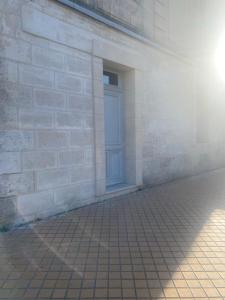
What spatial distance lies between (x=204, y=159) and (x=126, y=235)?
5.94m

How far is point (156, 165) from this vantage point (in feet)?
20.7

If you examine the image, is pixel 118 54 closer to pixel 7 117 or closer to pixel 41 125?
pixel 41 125

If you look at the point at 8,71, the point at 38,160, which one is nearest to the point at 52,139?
the point at 38,160

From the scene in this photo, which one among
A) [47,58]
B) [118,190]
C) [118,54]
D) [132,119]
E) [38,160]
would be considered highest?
[118,54]

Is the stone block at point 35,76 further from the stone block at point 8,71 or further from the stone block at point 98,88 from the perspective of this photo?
the stone block at point 98,88

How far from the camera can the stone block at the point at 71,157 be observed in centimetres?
421

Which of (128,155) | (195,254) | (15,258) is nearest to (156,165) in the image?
(128,155)

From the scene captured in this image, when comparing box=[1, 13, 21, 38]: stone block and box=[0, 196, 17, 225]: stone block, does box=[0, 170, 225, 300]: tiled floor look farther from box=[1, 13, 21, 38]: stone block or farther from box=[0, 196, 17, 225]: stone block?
box=[1, 13, 21, 38]: stone block

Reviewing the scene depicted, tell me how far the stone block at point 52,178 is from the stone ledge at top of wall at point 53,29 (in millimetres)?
2003

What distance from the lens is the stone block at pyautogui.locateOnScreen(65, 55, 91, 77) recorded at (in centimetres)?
424

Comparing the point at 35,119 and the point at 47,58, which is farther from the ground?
the point at 47,58

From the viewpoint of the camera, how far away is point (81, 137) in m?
4.50

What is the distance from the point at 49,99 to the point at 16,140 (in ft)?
2.69

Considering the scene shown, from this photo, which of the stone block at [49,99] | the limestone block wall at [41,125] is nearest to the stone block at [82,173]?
the limestone block wall at [41,125]
